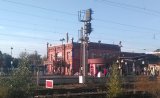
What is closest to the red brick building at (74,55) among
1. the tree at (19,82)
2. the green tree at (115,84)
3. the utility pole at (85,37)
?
the utility pole at (85,37)

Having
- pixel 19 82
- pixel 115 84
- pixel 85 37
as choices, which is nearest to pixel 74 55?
pixel 85 37

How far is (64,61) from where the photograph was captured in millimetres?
79062

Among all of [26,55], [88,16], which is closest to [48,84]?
[26,55]

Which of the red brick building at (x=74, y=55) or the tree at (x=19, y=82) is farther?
the red brick building at (x=74, y=55)

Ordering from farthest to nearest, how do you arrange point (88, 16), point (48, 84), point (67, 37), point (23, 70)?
1. point (67, 37)
2. point (88, 16)
3. point (48, 84)
4. point (23, 70)

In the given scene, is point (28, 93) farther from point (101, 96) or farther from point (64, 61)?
point (64, 61)

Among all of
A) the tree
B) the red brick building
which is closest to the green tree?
the tree

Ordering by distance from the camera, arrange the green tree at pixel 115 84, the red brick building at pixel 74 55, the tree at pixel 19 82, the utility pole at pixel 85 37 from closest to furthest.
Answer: the tree at pixel 19 82, the green tree at pixel 115 84, the utility pole at pixel 85 37, the red brick building at pixel 74 55

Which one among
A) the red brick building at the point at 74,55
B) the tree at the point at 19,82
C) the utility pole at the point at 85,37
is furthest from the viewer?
the red brick building at the point at 74,55

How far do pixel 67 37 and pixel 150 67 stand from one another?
2531 cm

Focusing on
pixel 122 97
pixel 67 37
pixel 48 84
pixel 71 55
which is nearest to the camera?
pixel 48 84

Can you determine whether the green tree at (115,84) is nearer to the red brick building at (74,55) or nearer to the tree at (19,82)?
the tree at (19,82)

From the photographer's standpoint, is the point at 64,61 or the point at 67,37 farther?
the point at 67,37

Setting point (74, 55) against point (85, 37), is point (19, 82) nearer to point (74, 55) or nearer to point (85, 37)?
point (85, 37)
